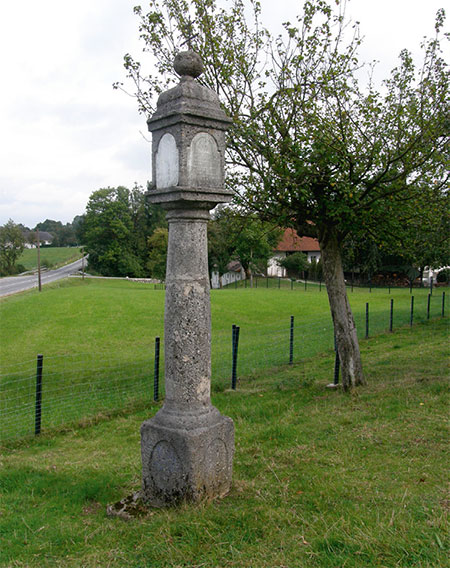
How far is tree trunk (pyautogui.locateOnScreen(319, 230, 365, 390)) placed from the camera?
8.97 meters

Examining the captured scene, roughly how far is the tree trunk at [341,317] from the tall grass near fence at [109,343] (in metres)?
2.32

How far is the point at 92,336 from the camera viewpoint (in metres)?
19.8

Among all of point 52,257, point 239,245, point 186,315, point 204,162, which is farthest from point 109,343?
point 52,257

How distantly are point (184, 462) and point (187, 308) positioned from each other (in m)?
1.45

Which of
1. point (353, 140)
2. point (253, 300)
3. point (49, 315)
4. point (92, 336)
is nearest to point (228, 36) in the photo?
point (353, 140)

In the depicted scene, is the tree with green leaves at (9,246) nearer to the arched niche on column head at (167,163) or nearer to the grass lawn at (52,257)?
the grass lawn at (52,257)

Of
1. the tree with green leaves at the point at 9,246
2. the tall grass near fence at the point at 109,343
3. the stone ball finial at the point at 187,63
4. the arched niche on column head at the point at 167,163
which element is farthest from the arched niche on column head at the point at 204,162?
the tree with green leaves at the point at 9,246

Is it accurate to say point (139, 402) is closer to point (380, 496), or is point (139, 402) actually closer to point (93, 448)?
point (93, 448)

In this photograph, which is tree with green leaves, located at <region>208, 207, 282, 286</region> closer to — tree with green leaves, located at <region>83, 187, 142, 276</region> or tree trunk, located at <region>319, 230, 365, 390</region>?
tree trunk, located at <region>319, 230, 365, 390</region>

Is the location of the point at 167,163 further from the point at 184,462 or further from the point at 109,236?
the point at 109,236

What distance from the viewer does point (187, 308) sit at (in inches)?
181

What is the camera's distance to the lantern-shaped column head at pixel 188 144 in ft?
14.8

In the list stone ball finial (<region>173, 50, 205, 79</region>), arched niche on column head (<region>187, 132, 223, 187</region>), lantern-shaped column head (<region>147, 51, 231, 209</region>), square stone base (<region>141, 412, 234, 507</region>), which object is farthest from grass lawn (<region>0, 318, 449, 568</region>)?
stone ball finial (<region>173, 50, 205, 79</region>)

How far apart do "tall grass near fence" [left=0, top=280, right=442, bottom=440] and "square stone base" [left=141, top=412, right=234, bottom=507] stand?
435cm
